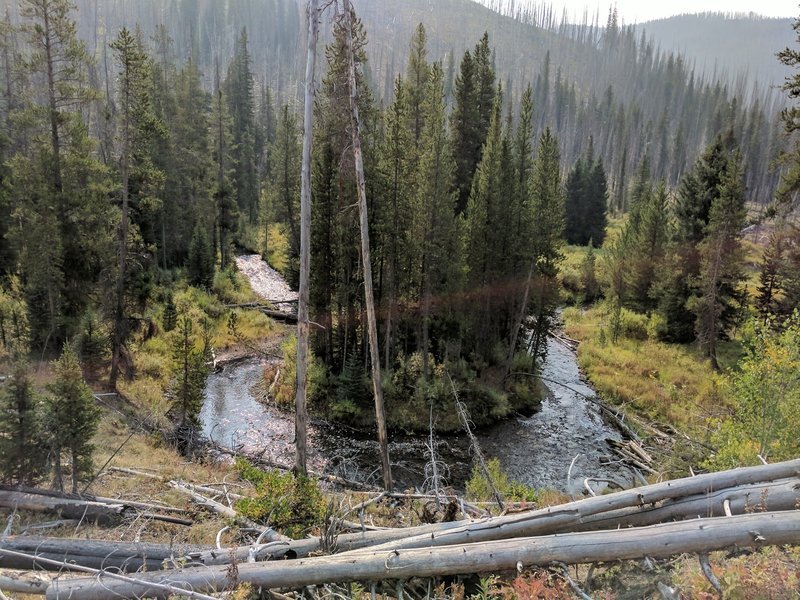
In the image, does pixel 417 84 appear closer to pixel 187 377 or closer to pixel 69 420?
pixel 187 377

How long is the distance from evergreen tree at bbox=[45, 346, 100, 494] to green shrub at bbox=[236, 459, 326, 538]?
488 centimetres

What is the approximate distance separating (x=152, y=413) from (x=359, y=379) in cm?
876

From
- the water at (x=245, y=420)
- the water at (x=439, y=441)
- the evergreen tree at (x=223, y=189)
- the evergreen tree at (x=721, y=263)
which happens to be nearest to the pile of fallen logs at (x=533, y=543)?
the water at (x=439, y=441)

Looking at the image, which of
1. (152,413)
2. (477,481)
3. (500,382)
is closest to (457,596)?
(477,481)

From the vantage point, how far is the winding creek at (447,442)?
59.1ft

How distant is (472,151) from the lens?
3125 cm

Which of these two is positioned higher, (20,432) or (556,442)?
(20,432)

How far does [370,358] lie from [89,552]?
60.9 ft

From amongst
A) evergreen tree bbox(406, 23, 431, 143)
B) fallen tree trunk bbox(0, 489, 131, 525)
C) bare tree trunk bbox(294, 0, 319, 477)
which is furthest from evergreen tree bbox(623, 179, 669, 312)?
fallen tree trunk bbox(0, 489, 131, 525)

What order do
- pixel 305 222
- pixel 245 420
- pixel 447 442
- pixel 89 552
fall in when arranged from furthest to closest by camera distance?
pixel 245 420, pixel 447 442, pixel 305 222, pixel 89 552

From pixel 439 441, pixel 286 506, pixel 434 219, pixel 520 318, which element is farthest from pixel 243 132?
pixel 286 506

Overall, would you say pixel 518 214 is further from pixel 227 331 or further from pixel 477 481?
pixel 227 331

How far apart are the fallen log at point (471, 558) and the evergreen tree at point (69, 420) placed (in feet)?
18.2

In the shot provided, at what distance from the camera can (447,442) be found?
2067 cm
